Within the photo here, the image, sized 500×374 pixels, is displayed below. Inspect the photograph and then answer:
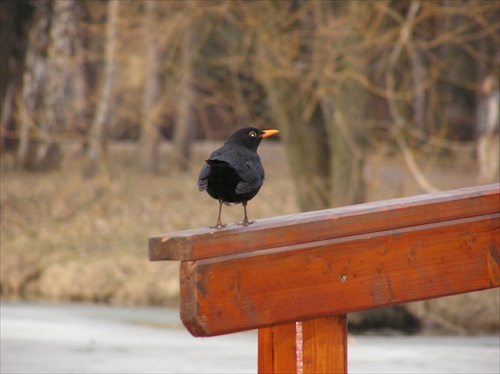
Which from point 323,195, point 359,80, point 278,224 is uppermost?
point 359,80

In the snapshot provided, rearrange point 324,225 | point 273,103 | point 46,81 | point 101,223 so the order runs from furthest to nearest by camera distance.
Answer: point 46,81 → point 101,223 → point 273,103 → point 324,225

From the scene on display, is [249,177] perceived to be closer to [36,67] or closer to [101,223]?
[101,223]

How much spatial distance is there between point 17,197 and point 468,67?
42.1 feet

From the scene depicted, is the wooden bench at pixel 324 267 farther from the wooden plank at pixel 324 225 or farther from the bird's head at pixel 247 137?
the bird's head at pixel 247 137

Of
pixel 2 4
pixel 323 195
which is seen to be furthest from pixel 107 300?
pixel 2 4

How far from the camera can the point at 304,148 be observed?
11016 mm

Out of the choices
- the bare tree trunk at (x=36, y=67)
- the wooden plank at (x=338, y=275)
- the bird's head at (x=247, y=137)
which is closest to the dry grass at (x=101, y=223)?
the bare tree trunk at (x=36, y=67)

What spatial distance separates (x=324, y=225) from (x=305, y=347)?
39cm

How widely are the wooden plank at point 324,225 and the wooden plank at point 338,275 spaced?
0.9 inches

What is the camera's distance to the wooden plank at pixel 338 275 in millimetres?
2807

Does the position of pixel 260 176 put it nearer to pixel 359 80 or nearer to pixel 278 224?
pixel 278 224

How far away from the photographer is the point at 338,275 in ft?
9.79

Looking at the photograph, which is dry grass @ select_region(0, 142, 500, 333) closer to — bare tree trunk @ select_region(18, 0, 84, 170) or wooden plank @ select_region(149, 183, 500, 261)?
bare tree trunk @ select_region(18, 0, 84, 170)

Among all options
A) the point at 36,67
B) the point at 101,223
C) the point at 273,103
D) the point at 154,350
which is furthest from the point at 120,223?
the point at 154,350
